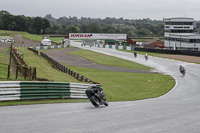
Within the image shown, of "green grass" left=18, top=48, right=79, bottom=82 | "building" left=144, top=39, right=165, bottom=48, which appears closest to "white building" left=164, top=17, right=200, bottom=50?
"building" left=144, top=39, right=165, bottom=48

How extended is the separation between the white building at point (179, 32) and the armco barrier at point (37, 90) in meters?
92.3

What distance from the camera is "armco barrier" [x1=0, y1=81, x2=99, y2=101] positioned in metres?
13.8

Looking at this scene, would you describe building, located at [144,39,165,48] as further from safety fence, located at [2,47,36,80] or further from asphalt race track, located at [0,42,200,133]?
asphalt race track, located at [0,42,200,133]

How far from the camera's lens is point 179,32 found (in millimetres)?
113438

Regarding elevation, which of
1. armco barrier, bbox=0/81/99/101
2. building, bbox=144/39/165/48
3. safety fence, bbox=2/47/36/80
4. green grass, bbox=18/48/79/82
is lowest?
green grass, bbox=18/48/79/82

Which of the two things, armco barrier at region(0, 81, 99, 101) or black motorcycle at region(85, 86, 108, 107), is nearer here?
black motorcycle at region(85, 86, 108, 107)

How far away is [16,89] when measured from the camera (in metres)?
14.2

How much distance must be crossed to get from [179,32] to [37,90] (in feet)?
345

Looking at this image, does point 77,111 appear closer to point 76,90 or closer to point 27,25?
point 76,90

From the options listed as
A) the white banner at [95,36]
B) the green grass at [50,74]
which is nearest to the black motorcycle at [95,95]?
the green grass at [50,74]

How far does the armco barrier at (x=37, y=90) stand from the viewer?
45.3 feet

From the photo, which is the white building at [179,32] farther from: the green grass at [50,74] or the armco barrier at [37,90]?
the armco barrier at [37,90]

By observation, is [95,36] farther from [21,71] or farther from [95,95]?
[95,95]

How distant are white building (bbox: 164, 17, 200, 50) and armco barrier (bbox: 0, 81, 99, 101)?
303 feet
